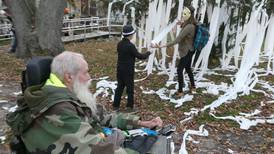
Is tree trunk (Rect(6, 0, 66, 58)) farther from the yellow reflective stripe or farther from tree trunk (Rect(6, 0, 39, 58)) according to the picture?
the yellow reflective stripe

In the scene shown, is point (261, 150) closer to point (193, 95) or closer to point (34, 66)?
point (193, 95)

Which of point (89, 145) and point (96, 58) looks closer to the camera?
point (89, 145)

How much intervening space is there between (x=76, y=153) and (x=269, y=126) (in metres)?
4.97

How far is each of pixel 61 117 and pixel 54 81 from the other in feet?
0.99

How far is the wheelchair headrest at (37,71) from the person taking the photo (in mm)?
2859

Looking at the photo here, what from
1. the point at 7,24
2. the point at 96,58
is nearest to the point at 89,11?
the point at 7,24

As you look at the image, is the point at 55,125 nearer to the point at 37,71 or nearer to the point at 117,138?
the point at 37,71

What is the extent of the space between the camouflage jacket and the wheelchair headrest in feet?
0.43

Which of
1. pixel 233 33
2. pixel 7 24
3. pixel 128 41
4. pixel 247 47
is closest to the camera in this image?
pixel 128 41

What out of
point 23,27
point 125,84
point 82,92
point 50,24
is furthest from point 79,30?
point 82,92

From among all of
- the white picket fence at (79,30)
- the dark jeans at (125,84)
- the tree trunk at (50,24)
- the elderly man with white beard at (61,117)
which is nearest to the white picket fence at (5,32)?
the white picket fence at (79,30)

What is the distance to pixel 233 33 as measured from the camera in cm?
1069

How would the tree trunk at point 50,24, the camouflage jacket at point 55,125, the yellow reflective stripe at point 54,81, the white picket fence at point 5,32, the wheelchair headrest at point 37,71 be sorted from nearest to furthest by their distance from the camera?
the camouflage jacket at point 55,125
the yellow reflective stripe at point 54,81
the wheelchair headrest at point 37,71
the tree trunk at point 50,24
the white picket fence at point 5,32

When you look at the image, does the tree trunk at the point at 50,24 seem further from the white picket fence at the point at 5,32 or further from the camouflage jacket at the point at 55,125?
the camouflage jacket at the point at 55,125
